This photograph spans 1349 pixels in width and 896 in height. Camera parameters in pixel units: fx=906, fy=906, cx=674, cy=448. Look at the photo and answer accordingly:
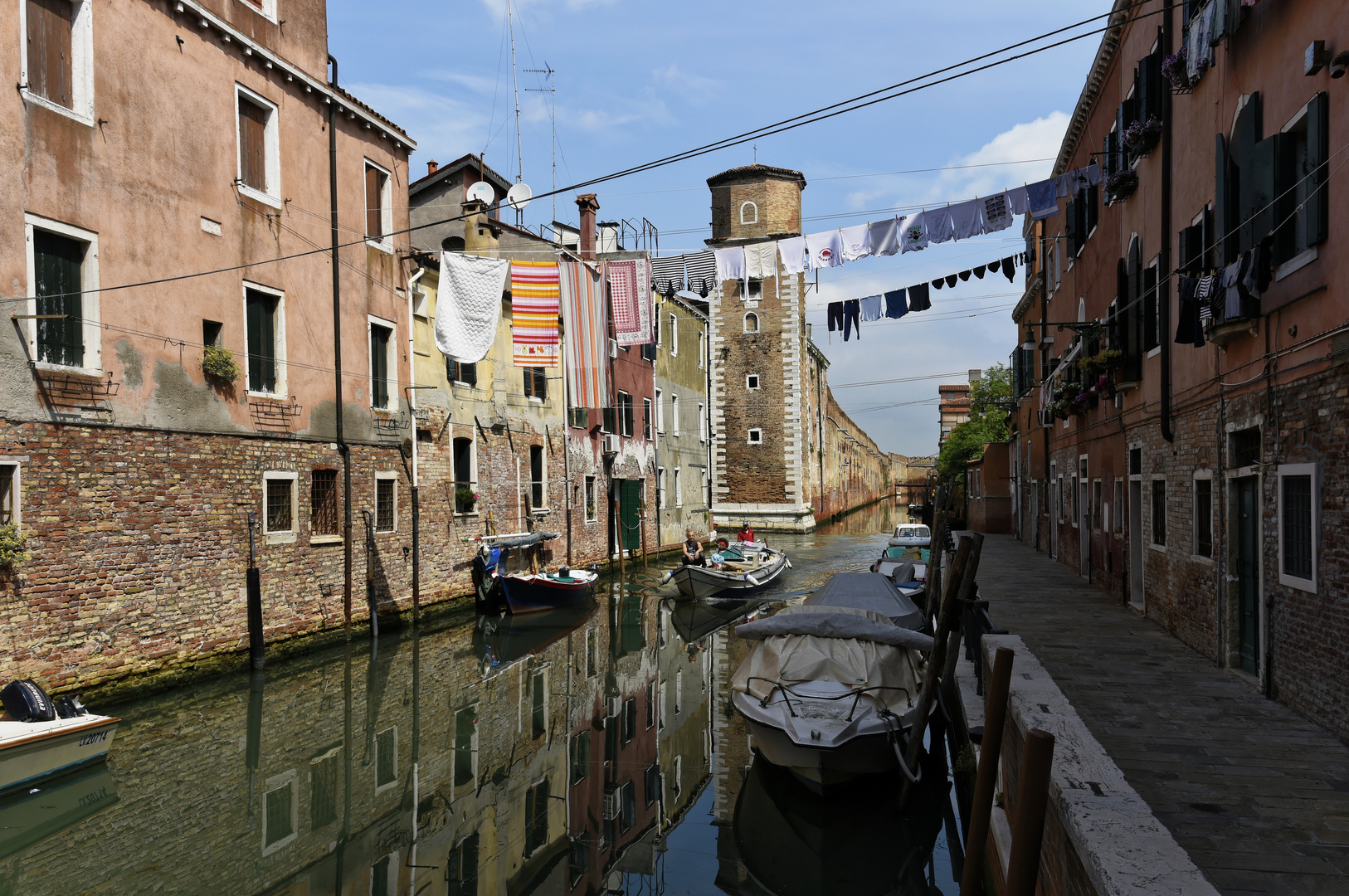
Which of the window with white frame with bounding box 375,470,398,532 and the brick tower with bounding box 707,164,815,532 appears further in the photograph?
the brick tower with bounding box 707,164,815,532

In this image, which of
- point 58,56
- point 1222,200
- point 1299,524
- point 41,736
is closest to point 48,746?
point 41,736

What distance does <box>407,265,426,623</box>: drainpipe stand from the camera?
53.8 feet

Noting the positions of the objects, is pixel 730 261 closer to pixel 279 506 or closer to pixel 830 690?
pixel 279 506

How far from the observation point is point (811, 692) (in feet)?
27.3

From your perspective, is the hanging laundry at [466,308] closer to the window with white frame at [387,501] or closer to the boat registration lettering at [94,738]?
the window with white frame at [387,501]

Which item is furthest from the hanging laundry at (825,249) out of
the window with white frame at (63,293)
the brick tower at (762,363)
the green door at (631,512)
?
the brick tower at (762,363)

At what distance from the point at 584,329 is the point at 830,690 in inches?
486

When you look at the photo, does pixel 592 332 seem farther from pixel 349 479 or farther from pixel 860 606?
pixel 860 606

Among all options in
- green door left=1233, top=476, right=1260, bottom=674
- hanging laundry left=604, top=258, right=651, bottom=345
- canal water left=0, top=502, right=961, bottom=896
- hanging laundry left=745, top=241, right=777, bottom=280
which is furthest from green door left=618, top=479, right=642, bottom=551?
green door left=1233, top=476, right=1260, bottom=674

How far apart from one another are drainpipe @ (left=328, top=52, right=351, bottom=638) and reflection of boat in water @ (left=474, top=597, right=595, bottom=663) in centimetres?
228

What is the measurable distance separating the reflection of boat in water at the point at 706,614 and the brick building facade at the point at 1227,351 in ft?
23.2

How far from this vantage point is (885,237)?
13867 millimetres

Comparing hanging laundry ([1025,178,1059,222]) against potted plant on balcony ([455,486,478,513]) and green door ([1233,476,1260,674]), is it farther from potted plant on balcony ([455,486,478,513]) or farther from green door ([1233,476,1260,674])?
potted plant on balcony ([455,486,478,513])

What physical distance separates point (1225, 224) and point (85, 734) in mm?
10927
